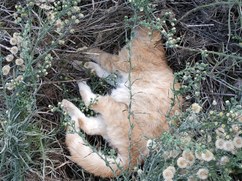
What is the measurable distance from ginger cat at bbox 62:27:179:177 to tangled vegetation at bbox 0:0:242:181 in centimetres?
10

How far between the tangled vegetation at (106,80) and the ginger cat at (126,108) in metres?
0.10

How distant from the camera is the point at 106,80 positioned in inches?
144

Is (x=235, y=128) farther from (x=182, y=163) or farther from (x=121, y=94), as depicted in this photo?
(x=121, y=94)

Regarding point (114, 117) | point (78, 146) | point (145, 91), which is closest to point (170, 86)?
point (145, 91)

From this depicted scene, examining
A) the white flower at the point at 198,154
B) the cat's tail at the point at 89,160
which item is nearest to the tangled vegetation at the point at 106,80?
the white flower at the point at 198,154

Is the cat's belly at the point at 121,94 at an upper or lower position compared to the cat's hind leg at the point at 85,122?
upper

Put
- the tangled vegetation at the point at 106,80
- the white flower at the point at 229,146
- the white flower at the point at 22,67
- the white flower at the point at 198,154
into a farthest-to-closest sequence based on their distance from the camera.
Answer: the white flower at the point at 22,67 → the tangled vegetation at the point at 106,80 → the white flower at the point at 229,146 → the white flower at the point at 198,154

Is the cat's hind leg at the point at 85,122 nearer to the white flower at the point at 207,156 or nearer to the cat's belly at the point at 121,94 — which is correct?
the cat's belly at the point at 121,94

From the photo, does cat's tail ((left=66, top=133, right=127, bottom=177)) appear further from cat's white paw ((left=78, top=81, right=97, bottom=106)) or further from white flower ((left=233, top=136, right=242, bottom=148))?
white flower ((left=233, top=136, right=242, bottom=148))

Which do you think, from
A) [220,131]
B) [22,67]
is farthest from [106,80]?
[220,131]

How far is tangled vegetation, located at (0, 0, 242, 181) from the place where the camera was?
2.66 m

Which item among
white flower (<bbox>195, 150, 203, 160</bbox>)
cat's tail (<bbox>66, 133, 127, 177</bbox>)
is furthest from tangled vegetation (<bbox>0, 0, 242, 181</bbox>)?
cat's tail (<bbox>66, 133, 127, 177</bbox>)

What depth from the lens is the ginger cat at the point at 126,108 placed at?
3.26 metres

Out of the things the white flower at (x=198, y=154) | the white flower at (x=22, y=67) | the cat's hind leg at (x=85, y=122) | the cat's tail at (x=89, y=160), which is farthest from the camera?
the cat's hind leg at (x=85, y=122)
